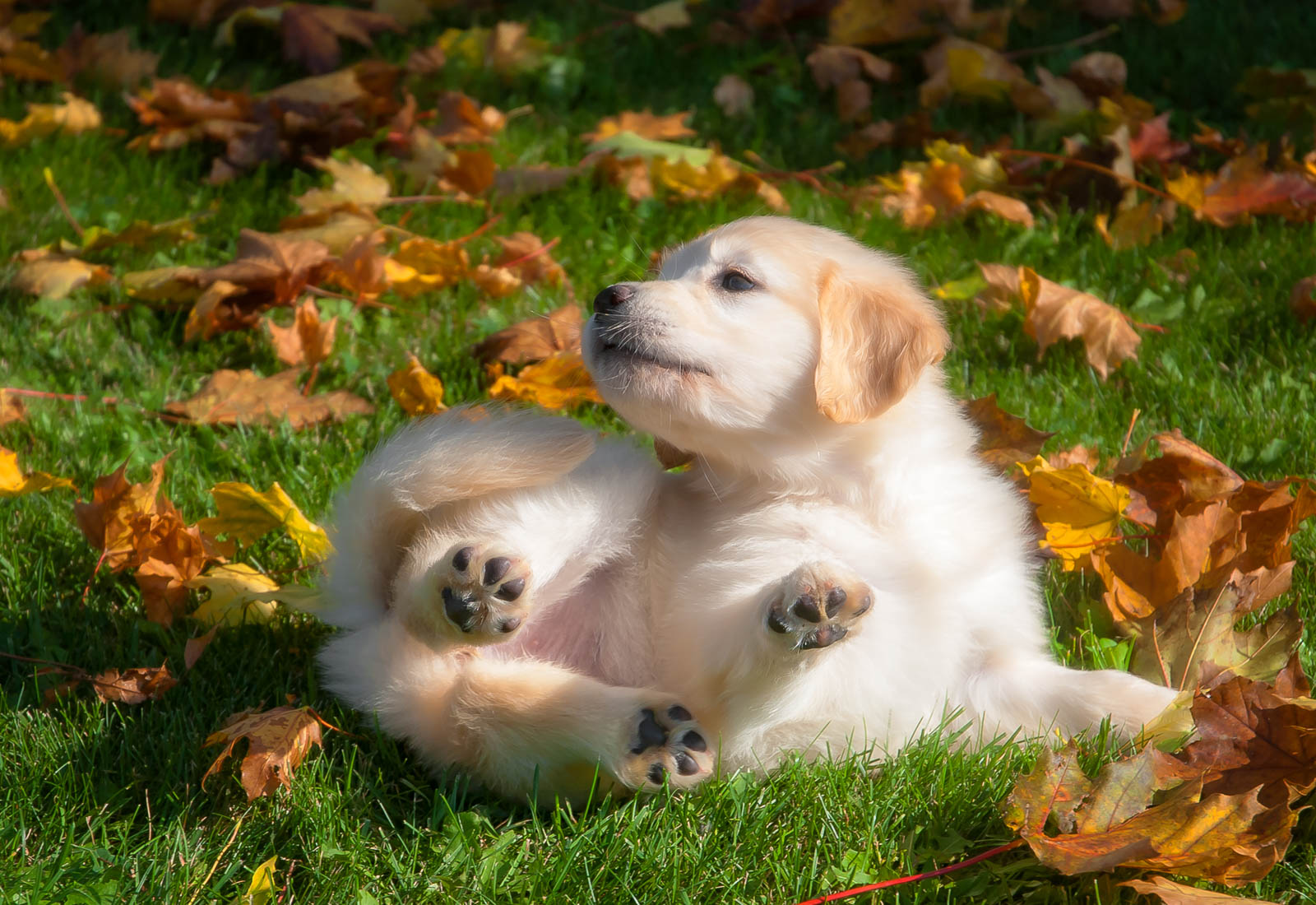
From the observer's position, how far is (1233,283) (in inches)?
141

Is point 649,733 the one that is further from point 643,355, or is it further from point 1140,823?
point 1140,823

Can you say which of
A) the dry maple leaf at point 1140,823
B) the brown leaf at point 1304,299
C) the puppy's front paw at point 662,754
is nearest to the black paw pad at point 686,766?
the puppy's front paw at point 662,754

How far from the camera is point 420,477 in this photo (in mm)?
2045

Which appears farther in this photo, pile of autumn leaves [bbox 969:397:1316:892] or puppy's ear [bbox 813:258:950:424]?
puppy's ear [bbox 813:258:950:424]

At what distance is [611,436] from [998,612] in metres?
0.79

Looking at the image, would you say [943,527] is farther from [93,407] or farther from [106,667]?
[93,407]

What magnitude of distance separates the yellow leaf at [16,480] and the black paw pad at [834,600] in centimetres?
171

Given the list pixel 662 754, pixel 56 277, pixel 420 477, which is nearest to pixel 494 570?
pixel 420 477

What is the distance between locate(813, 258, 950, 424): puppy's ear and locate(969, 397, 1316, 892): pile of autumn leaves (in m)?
0.50

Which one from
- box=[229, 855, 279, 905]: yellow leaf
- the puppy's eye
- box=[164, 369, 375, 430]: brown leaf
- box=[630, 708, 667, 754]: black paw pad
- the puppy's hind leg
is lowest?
box=[164, 369, 375, 430]: brown leaf

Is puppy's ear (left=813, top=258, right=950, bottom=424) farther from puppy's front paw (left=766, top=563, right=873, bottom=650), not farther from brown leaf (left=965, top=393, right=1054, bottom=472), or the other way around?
brown leaf (left=965, top=393, right=1054, bottom=472)

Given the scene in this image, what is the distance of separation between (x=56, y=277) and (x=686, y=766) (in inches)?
103

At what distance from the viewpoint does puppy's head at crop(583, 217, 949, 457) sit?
6.66ft

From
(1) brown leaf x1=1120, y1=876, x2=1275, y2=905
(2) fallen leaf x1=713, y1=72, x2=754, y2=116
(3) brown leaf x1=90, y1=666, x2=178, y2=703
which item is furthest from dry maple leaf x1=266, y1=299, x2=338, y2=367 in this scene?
(1) brown leaf x1=1120, y1=876, x2=1275, y2=905
